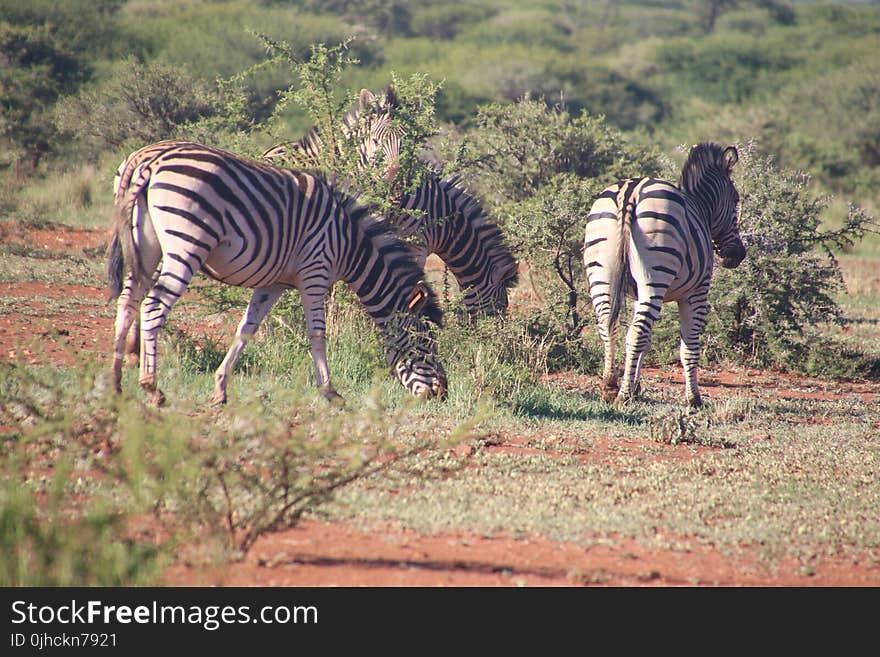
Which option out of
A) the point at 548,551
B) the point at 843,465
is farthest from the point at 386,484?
the point at 843,465

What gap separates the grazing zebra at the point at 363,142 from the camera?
8.83m

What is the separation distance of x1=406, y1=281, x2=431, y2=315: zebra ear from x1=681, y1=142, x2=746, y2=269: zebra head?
307 cm

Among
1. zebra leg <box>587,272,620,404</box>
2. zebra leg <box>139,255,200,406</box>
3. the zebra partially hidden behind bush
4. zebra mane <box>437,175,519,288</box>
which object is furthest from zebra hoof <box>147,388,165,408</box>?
zebra mane <box>437,175,519,288</box>

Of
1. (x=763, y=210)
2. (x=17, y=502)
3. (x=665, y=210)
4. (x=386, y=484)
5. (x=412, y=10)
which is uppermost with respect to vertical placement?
(x=412, y=10)

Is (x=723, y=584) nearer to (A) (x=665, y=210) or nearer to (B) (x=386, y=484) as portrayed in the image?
(B) (x=386, y=484)

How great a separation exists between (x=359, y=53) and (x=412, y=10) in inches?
540

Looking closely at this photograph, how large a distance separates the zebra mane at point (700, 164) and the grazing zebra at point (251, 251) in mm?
3079

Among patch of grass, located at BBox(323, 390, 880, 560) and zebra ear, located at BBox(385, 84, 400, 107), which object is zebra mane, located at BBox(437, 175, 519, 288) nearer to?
zebra ear, located at BBox(385, 84, 400, 107)

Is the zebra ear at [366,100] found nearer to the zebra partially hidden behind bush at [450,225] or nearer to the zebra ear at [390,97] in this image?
the zebra partially hidden behind bush at [450,225]

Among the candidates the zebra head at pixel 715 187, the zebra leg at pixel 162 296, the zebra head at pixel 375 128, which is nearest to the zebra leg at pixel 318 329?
the zebra leg at pixel 162 296

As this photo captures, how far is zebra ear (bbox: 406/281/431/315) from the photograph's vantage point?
24.8ft

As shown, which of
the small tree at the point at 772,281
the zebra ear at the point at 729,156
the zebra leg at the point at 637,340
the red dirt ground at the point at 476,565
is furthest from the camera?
the small tree at the point at 772,281

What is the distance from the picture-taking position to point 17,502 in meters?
4.02
